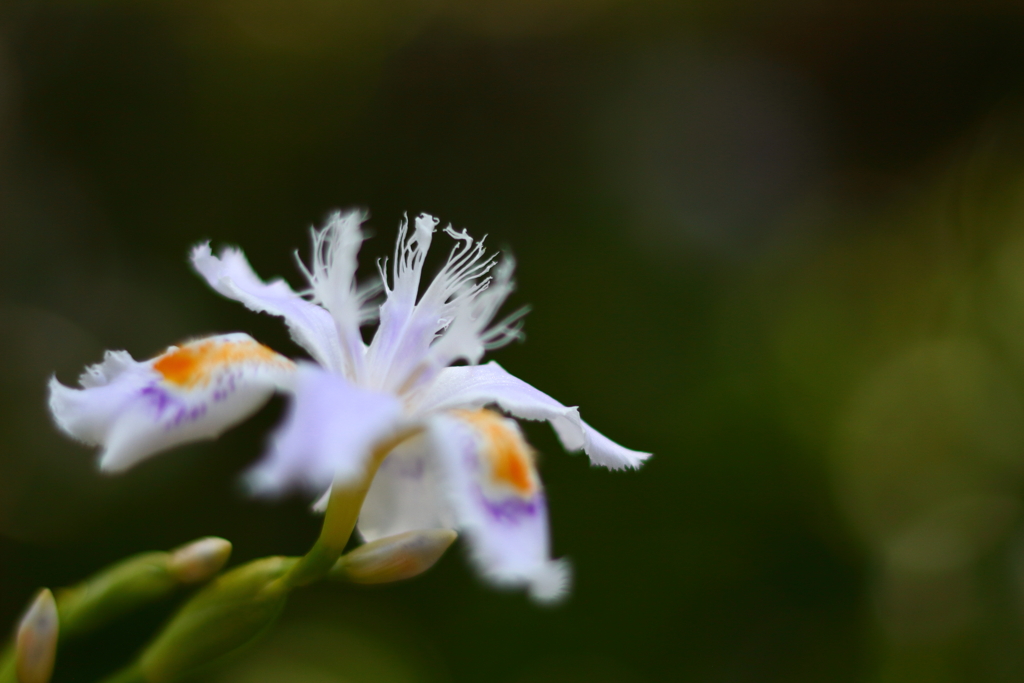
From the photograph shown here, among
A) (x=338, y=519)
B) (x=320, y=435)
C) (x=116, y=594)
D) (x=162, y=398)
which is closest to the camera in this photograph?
(x=320, y=435)

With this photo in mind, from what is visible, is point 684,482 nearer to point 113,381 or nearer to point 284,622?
point 284,622

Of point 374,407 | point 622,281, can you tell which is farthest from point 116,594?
point 622,281

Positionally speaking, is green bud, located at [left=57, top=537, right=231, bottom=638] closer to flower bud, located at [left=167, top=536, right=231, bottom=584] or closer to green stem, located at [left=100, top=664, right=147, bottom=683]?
flower bud, located at [left=167, top=536, right=231, bottom=584]

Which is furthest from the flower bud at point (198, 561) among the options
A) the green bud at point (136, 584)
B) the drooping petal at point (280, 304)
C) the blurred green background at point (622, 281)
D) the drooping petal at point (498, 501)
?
the blurred green background at point (622, 281)

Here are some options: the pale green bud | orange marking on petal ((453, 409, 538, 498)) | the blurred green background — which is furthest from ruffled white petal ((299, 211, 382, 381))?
the blurred green background

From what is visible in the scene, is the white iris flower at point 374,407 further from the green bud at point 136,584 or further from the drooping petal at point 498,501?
the green bud at point 136,584

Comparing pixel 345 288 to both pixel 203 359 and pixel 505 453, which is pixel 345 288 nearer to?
pixel 203 359

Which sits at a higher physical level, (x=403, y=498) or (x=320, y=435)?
(x=320, y=435)

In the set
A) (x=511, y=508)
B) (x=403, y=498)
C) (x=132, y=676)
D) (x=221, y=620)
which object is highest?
(x=511, y=508)
